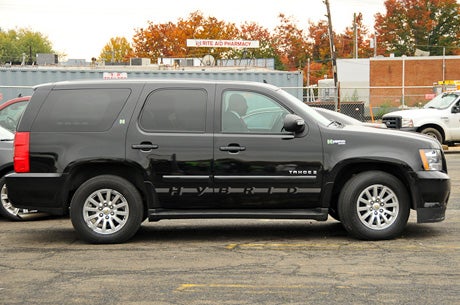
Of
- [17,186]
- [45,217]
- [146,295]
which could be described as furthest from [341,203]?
[45,217]

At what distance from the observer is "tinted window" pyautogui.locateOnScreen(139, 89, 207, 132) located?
8336 millimetres

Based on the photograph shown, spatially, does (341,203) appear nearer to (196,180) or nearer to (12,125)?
(196,180)

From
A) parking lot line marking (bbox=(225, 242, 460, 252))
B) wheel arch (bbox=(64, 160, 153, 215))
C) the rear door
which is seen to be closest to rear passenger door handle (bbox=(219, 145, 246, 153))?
the rear door

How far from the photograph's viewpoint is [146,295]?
607 centimetres

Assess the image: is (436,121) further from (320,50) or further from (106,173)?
(320,50)

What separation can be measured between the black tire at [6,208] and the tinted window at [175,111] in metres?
2.88

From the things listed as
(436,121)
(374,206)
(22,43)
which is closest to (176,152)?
(374,206)

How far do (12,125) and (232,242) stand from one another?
563cm

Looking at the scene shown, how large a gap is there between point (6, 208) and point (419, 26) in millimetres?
75933

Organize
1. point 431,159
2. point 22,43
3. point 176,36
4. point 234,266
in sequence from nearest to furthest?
point 234,266
point 431,159
point 176,36
point 22,43

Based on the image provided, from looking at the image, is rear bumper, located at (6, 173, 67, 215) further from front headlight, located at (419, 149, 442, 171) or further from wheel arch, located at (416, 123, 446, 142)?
wheel arch, located at (416, 123, 446, 142)

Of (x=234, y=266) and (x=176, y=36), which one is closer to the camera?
(x=234, y=266)

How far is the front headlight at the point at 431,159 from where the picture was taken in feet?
27.3

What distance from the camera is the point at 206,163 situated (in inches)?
323
